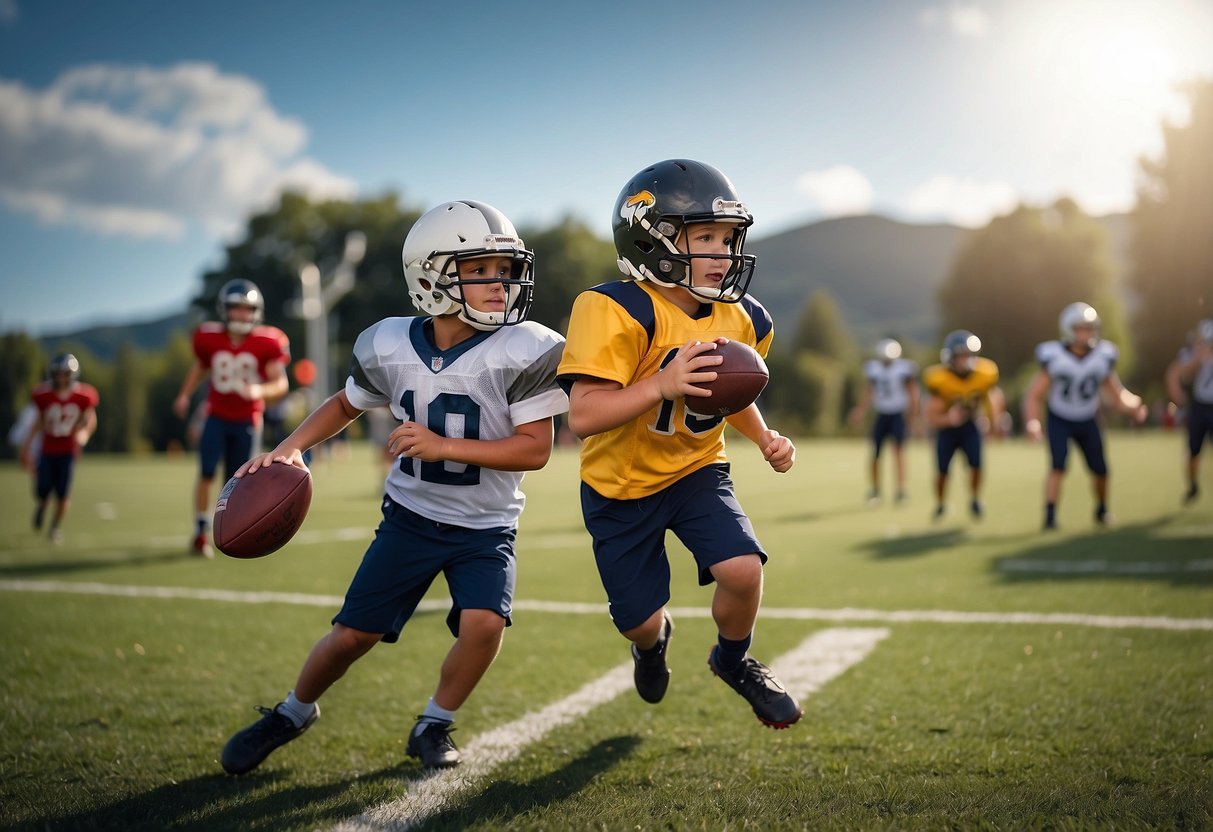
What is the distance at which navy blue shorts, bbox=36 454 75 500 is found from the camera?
10.0 metres

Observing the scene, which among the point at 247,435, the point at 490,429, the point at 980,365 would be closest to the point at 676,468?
the point at 490,429

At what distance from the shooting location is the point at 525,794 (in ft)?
9.83

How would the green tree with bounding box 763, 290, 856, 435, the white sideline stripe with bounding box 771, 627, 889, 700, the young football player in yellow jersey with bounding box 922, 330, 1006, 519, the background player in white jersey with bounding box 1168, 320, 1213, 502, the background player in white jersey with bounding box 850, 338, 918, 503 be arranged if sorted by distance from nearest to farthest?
the white sideline stripe with bounding box 771, 627, 889, 700, the young football player in yellow jersey with bounding box 922, 330, 1006, 519, the background player in white jersey with bounding box 1168, 320, 1213, 502, the background player in white jersey with bounding box 850, 338, 918, 503, the green tree with bounding box 763, 290, 856, 435

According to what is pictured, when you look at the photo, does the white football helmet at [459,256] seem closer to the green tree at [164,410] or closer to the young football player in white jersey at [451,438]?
the young football player in white jersey at [451,438]

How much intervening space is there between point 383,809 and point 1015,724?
2.24m

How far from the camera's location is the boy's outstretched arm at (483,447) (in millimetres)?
3125

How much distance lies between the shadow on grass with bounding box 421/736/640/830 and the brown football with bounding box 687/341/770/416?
1.21 meters

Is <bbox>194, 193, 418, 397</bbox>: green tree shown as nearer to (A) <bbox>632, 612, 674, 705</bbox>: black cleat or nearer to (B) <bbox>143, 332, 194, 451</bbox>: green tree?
(B) <bbox>143, 332, 194, 451</bbox>: green tree

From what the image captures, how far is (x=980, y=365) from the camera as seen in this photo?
36.1ft

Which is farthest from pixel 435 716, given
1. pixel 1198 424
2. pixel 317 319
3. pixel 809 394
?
pixel 809 394

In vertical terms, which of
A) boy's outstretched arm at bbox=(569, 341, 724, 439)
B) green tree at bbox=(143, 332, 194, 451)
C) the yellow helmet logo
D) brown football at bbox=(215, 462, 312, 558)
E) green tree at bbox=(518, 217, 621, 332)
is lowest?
green tree at bbox=(143, 332, 194, 451)

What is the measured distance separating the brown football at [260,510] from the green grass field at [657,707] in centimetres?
76

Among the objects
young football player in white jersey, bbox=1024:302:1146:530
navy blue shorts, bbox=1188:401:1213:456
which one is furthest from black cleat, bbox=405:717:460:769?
navy blue shorts, bbox=1188:401:1213:456

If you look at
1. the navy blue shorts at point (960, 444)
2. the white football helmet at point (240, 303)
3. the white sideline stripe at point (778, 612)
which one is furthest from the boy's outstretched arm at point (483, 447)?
the navy blue shorts at point (960, 444)
